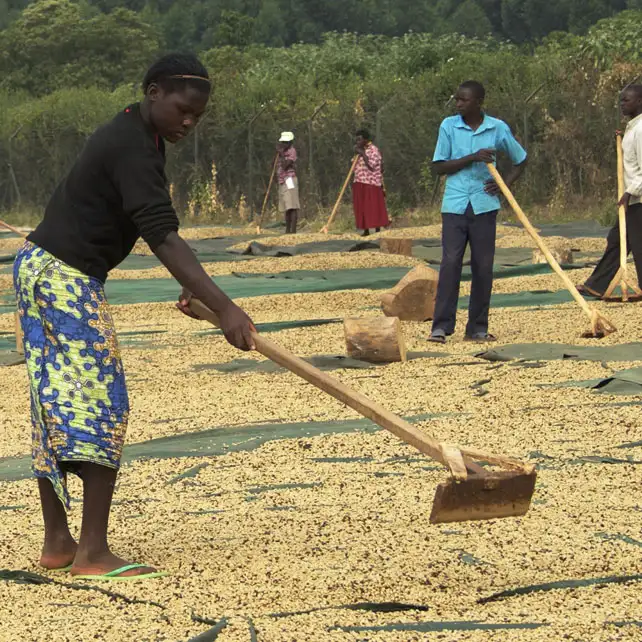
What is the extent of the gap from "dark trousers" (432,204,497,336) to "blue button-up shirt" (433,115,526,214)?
0.06 m

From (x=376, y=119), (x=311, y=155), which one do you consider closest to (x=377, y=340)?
(x=376, y=119)

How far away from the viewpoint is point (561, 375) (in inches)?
294

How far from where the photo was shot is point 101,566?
12.9ft

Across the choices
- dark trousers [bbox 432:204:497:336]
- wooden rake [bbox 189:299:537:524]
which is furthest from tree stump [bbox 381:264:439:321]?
wooden rake [bbox 189:299:537:524]

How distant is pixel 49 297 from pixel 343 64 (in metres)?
33.2

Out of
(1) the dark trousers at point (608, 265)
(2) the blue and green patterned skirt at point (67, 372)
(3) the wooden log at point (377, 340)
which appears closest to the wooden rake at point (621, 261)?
(1) the dark trousers at point (608, 265)

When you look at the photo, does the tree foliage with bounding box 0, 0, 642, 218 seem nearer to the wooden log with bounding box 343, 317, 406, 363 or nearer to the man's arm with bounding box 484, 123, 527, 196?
the man's arm with bounding box 484, 123, 527, 196

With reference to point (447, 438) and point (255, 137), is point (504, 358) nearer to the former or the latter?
point (447, 438)

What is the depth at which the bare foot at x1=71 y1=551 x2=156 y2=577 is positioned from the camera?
12.9 ft

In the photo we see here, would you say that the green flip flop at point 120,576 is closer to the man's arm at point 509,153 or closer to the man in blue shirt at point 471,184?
the man in blue shirt at point 471,184

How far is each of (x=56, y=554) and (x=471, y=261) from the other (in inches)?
213

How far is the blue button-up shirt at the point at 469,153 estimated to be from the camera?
349 inches

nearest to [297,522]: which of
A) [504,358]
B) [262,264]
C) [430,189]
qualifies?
[504,358]

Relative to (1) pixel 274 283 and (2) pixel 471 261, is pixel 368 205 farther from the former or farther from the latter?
(2) pixel 471 261
